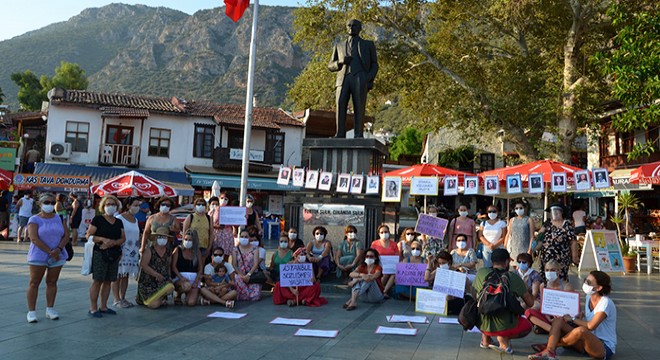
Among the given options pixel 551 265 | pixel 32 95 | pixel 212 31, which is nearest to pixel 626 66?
pixel 551 265

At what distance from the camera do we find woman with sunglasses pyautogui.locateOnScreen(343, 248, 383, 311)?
27.6ft

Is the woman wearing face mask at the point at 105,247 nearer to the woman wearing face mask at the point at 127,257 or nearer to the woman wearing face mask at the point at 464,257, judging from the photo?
the woman wearing face mask at the point at 127,257

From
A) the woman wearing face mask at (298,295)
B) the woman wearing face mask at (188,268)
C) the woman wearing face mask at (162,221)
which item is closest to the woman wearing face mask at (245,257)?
the woman wearing face mask at (298,295)

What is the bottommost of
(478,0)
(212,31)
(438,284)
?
(438,284)

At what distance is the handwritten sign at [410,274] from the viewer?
862 cm

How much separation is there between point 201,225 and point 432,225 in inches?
167

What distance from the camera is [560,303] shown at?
563cm

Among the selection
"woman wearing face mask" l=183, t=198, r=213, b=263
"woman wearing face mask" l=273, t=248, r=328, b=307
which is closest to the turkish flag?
"woman wearing face mask" l=183, t=198, r=213, b=263

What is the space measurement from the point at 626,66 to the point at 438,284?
576cm

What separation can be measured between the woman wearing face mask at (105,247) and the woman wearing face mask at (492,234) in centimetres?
620

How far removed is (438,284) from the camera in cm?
703

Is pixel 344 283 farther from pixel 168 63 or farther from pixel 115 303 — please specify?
pixel 168 63

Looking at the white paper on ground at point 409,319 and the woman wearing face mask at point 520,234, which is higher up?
the woman wearing face mask at point 520,234

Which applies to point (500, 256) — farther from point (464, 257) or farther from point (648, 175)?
point (648, 175)
